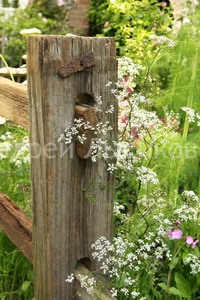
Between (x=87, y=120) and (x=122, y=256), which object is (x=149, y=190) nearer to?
(x=122, y=256)

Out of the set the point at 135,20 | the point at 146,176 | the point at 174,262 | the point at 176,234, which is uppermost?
the point at 146,176

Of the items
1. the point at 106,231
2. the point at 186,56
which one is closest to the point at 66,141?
the point at 106,231

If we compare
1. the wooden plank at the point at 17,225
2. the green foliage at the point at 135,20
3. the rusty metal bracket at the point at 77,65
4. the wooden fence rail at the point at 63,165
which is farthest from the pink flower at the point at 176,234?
the green foliage at the point at 135,20

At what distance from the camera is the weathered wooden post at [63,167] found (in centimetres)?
180

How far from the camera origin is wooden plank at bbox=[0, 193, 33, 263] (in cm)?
224

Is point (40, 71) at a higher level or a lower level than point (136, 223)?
higher

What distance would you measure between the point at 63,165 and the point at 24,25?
699 cm

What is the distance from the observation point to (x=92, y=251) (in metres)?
2.07

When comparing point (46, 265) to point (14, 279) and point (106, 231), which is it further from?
point (14, 279)

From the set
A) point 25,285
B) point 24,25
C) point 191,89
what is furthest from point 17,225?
point 24,25

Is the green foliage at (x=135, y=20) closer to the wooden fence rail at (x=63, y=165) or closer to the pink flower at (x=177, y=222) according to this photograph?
the pink flower at (x=177, y=222)

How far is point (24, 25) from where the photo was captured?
8.56 m

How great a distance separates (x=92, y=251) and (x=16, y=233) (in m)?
0.41

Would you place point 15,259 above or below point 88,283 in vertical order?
below
